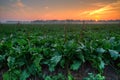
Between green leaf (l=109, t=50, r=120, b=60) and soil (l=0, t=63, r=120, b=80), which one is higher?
green leaf (l=109, t=50, r=120, b=60)

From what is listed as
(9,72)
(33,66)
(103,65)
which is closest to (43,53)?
(33,66)

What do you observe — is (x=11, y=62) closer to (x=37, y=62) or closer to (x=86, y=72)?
(x=37, y=62)

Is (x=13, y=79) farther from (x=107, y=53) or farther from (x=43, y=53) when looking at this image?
(x=107, y=53)

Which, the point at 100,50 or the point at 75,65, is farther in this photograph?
the point at 100,50

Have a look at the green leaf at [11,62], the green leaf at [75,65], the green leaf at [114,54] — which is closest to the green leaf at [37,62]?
the green leaf at [11,62]

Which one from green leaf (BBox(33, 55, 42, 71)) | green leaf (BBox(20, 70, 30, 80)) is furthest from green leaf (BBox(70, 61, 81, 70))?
green leaf (BBox(20, 70, 30, 80))

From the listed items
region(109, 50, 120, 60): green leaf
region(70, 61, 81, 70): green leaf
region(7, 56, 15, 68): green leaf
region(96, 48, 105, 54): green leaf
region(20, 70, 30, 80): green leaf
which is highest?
region(96, 48, 105, 54): green leaf

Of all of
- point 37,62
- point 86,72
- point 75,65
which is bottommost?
point 86,72

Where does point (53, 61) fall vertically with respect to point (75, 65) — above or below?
above

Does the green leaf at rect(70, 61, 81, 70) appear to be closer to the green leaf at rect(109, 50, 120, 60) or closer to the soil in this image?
the soil

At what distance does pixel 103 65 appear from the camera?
5.32 m

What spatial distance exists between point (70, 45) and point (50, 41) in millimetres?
1441

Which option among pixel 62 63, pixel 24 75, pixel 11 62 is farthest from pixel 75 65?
pixel 11 62

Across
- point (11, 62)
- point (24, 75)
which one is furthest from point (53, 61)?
point (11, 62)
